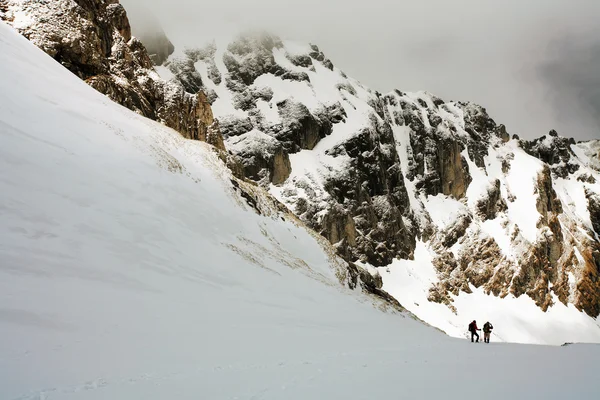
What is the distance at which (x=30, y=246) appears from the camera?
1265cm

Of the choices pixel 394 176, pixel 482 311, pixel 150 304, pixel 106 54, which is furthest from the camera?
pixel 394 176

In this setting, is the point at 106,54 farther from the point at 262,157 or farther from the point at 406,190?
the point at 406,190

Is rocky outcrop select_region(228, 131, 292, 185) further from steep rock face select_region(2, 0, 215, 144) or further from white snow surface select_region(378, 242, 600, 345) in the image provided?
white snow surface select_region(378, 242, 600, 345)

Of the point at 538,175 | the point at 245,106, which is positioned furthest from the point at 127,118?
the point at 538,175

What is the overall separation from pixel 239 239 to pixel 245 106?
100107mm

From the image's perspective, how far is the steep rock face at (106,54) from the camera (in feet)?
138

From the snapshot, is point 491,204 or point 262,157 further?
point 491,204

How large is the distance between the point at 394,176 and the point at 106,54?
108823 millimetres

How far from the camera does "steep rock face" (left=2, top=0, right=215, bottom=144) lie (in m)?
42.0

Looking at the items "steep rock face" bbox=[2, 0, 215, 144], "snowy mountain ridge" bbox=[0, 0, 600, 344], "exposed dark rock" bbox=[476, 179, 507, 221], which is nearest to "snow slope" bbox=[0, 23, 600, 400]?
"steep rock face" bbox=[2, 0, 215, 144]

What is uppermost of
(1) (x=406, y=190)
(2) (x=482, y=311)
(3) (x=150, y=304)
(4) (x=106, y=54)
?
(1) (x=406, y=190)

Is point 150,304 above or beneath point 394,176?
beneath

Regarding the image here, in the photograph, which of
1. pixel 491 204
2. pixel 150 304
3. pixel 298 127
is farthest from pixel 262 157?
pixel 491 204

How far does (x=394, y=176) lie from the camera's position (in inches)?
5699
